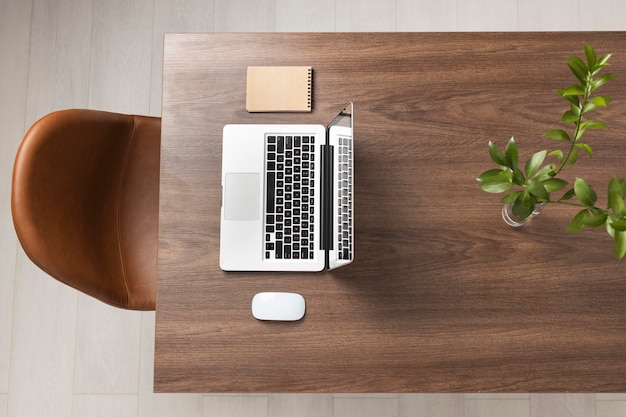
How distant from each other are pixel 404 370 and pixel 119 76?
1510 mm

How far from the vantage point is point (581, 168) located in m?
1.21

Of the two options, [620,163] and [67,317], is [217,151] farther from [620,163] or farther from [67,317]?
[67,317]

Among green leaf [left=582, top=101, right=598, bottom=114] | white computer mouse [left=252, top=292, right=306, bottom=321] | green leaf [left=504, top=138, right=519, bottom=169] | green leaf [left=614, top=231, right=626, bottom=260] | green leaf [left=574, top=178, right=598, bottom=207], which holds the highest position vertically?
green leaf [left=582, top=101, right=598, bottom=114]

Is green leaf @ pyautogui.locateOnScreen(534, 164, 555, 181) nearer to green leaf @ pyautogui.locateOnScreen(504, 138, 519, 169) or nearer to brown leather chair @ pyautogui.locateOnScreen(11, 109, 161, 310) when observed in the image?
green leaf @ pyautogui.locateOnScreen(504, 138, 519, 169)

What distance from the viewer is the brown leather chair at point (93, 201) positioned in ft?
3.90

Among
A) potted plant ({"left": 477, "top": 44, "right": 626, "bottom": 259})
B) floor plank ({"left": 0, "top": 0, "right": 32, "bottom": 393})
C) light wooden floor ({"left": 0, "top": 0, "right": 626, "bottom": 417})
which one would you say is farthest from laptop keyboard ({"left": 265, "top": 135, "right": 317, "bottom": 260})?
floor plank ({"left": 0, "top": 0, "right": 32, "bottom": 393})

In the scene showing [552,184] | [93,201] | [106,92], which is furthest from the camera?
[106,92]

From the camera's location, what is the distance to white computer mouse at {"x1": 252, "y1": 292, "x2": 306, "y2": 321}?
45.5 inches

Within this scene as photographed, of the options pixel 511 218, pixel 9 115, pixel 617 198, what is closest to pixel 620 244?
pixel 617 198

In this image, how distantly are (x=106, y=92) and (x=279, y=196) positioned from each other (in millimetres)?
1124

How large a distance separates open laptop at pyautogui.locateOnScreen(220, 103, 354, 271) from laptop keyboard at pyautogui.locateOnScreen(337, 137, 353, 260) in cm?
2

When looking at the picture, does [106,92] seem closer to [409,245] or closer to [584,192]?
[409,245]

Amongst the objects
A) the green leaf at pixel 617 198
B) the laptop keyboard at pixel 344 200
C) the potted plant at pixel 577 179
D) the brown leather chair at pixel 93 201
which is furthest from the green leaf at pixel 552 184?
the brown leather chair at pixel 93 201

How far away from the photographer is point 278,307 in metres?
1.16
